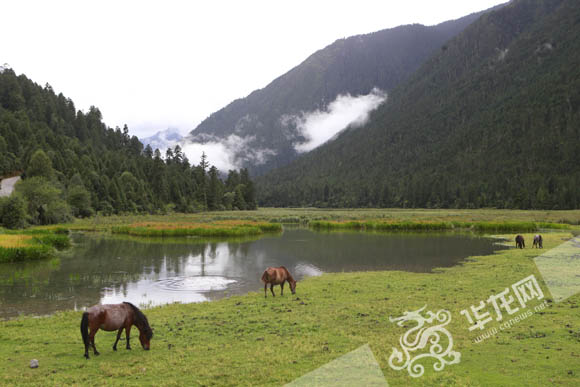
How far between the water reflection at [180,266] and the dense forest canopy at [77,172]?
1257 inches

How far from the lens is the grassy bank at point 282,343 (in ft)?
32.5

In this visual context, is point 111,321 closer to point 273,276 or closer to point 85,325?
point 85,325

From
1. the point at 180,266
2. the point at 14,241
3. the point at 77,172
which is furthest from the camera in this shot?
the point at 77,172

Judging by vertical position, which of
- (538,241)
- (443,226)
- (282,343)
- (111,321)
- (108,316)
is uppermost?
(108,316)

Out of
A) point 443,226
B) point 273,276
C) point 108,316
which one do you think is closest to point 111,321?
point 108,316

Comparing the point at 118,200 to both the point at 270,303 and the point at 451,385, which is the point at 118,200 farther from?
the point at 451,385

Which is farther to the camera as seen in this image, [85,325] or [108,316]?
[108,316]

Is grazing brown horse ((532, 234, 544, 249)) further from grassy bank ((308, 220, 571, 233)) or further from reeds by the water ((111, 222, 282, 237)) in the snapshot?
reeds by the water ((111, 222, 282, 237))

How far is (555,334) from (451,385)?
19.1 ft

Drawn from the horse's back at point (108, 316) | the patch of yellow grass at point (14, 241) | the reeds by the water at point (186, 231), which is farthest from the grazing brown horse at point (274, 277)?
the reeds by the water at point (186, 231)

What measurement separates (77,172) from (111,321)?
116565mm

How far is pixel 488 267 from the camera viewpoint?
29.0 m

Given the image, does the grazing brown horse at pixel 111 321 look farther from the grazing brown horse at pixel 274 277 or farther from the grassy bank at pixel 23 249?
the grassy bank at pixel 23 249

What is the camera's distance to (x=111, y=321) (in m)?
11.9
